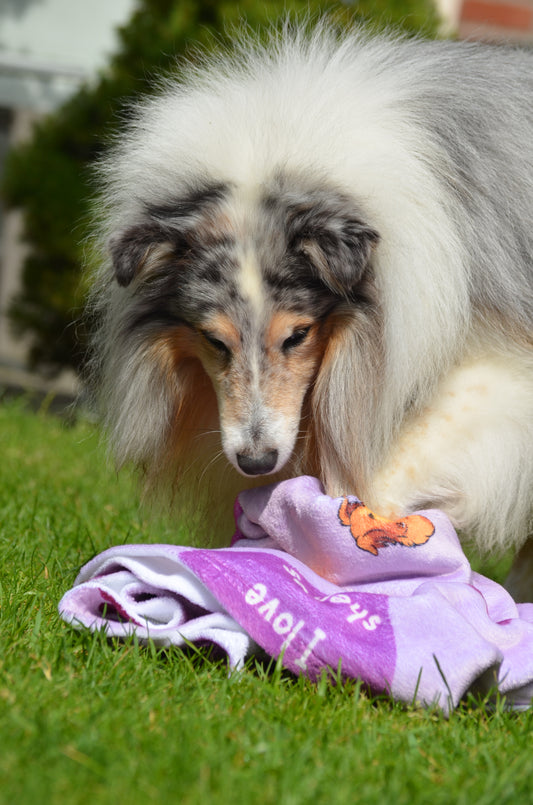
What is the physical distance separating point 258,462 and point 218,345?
388 mm

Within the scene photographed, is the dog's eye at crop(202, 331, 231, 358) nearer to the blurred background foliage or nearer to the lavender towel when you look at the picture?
the lavender towel

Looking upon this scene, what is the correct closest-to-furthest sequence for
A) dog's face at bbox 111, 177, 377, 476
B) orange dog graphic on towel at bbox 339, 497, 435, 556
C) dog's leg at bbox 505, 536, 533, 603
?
orange dog graphic on towel at bbox 339, 497, 435, 556
dog's face at bbox 111, 177, 377, 476
dog's leg at bbox 505, 536, 533, 603

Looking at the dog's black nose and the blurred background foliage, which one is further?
the blurred background foliage

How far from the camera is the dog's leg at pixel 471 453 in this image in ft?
10.0

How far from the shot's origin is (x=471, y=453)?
3.05 metres

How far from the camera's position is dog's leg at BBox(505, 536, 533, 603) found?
352 centimetres

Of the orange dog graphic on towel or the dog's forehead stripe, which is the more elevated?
the dog's forehead stripe

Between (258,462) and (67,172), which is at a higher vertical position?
(67,172)

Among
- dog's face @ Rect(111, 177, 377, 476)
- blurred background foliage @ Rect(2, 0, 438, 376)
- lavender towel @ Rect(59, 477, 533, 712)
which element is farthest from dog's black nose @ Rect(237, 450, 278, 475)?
blurred background foliage @ Rect(2, 0, 438, 376)

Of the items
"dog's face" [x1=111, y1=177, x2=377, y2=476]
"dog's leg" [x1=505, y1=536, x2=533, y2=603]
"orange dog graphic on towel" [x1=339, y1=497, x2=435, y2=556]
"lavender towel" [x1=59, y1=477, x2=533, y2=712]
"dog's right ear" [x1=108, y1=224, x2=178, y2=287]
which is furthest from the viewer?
"dog's leg" [x1=505, y1=536, x2=533, y2=603]

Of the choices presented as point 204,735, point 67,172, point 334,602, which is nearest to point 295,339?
point 334,602

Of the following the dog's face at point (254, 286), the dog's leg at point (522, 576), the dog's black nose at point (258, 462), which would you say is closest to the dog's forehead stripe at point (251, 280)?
the dog's face at point (254, 286)

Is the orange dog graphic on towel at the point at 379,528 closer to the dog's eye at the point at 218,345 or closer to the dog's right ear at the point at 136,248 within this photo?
the dog's eye at the point at 218,345

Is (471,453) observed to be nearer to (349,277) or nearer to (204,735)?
(349,277)
